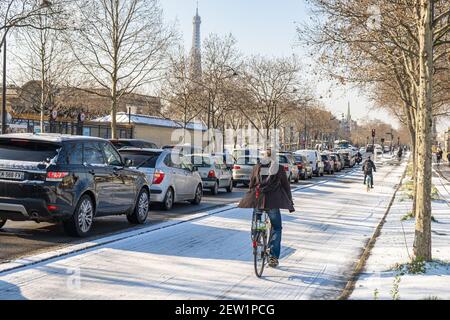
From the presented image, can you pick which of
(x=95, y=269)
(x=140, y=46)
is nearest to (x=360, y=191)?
(x=140, y=46)

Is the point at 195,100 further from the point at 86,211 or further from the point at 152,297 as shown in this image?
the point at 152,297

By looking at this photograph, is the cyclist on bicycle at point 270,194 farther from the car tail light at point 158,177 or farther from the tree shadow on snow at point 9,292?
the car tail light at point 158,177

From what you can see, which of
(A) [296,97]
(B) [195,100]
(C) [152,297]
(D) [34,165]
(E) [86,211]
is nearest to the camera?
(C) [152,297]

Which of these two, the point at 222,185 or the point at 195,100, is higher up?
the point at 195,100

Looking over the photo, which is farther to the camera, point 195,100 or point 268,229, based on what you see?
Result: point 195,100

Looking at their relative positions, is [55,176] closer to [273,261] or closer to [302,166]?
[273,261]

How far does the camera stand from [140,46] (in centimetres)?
3247

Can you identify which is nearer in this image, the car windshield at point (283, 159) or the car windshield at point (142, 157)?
the car windshield at point (142, 157)

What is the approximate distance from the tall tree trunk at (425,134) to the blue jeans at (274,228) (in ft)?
6.89

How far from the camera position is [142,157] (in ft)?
50.6

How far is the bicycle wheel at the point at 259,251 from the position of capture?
25.4ft

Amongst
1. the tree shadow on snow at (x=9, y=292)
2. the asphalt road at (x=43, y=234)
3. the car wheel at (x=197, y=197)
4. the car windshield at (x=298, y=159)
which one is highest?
the car windshield at (x=298, y=159)

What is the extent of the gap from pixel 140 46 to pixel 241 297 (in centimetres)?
2742

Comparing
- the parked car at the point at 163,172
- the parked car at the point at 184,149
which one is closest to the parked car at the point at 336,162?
the parked car at the point at 184,149
